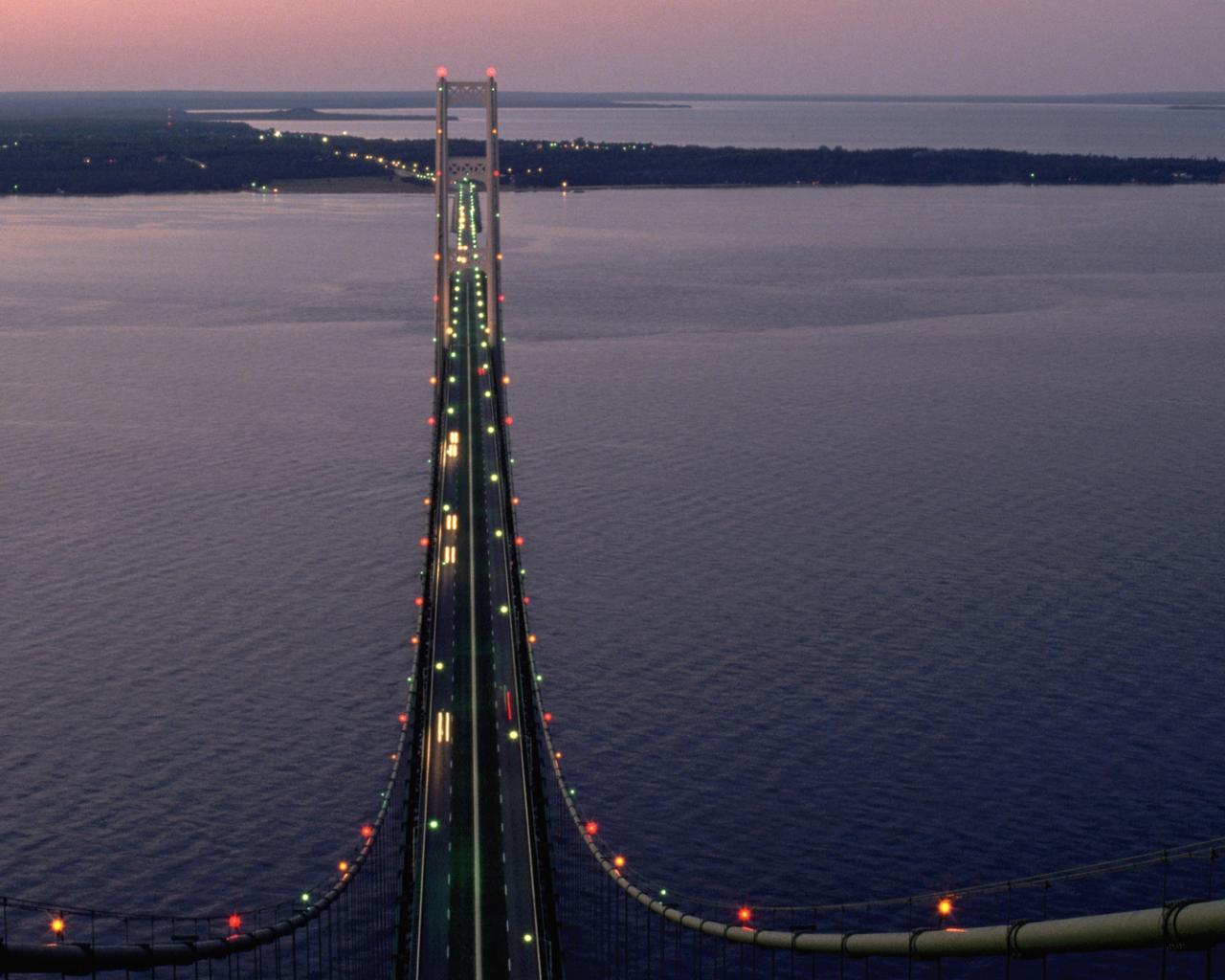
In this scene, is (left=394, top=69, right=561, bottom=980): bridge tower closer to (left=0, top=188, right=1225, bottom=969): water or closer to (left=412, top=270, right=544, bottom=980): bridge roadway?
(left=412, top=270, right=544, bottom=980): bridge roadway

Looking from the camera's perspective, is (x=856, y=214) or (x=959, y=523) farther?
(x=856, y=214)

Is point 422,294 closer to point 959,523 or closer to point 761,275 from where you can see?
point 761,275

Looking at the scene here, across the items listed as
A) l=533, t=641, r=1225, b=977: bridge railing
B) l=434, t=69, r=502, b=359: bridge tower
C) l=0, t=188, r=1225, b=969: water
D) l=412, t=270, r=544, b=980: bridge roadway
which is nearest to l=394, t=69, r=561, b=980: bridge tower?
l=412, t=270, r=544, b=980: bridge roadway

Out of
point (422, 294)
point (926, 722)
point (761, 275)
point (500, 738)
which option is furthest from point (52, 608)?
point (761, 275)

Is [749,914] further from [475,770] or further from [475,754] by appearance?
[475,754]

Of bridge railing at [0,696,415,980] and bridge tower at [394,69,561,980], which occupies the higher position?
bridge tower at [394,69,561,980]
